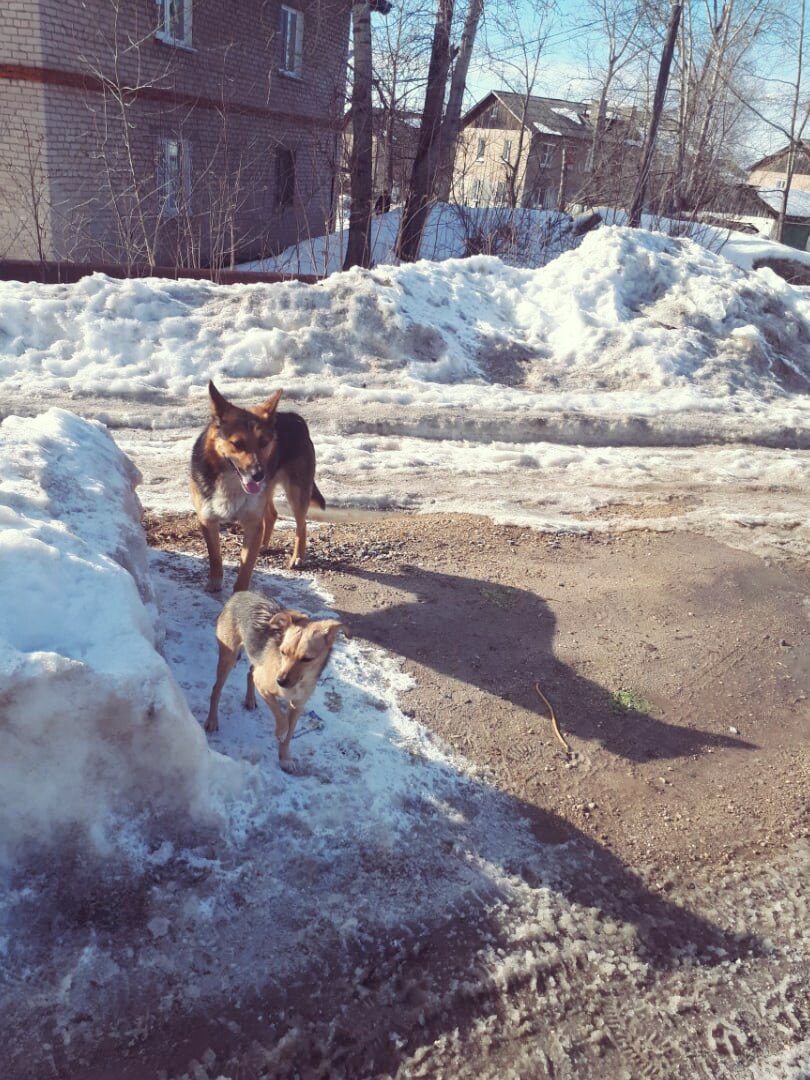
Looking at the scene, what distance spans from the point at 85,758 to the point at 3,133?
1787 centimetres

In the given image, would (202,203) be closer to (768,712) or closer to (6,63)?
(6,63)

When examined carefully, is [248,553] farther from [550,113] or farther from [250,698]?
[550,113]

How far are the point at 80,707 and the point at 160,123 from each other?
66.7 feet

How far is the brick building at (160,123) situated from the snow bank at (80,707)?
11.6 metres

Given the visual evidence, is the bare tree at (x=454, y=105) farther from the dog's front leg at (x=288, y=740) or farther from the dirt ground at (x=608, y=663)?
the dog's front leg at (x=288, y=740)

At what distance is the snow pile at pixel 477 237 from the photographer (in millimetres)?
17953

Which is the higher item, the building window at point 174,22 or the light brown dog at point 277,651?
the building window at point 174,22

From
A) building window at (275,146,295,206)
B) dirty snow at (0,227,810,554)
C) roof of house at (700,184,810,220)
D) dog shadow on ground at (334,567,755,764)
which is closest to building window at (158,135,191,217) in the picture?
building window at (275,146,295,206)

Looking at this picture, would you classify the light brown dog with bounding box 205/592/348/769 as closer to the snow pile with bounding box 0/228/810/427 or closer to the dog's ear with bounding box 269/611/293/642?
the dog's ear with bounding box 269/611/293/642

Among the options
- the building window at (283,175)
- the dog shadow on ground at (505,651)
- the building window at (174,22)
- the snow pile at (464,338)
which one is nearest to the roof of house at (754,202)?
the building window at (283,175)

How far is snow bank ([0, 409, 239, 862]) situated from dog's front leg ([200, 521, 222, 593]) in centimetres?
160

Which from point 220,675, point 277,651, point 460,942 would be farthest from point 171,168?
point 460,942

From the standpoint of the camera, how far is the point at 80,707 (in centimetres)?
271

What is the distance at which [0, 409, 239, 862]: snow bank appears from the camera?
2.66 m
